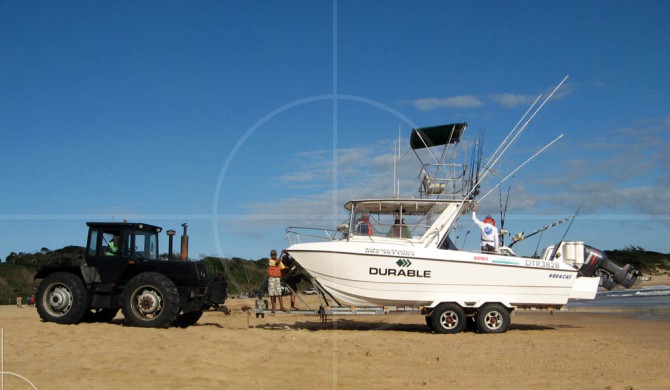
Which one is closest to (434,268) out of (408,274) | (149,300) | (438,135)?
(408,274)

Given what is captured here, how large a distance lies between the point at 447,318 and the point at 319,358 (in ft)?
14.2

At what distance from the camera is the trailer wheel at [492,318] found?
1299 centimetres

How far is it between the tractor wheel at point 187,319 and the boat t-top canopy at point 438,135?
20.0ft

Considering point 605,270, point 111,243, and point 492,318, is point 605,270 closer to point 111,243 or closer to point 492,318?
point 492,318

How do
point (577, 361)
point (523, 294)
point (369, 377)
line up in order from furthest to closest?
point (523, 294), point (577, 361), point (369, 377)

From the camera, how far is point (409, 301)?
12.8 meters

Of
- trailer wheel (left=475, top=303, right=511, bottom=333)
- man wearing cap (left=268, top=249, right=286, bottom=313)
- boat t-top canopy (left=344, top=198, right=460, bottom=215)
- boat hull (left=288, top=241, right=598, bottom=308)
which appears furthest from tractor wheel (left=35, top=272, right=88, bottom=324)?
trailer wheel (left=475, top=303, right=511, bottom=333)

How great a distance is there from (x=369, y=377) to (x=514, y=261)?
6.14 meters

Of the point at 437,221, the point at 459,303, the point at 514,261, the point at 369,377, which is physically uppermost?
the point at 437,221

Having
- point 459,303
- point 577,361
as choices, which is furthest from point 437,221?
point 577,361

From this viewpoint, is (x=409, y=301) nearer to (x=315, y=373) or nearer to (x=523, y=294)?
(x=523, y=294)

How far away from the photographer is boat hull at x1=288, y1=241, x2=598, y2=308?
12.7 m

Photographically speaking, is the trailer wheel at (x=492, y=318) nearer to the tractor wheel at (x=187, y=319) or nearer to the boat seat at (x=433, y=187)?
the boat seat at (x=433, y=187)

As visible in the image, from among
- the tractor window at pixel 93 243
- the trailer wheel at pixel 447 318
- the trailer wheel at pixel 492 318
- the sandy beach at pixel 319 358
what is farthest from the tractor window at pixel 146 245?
the trailer wheel at pixel 492 318
